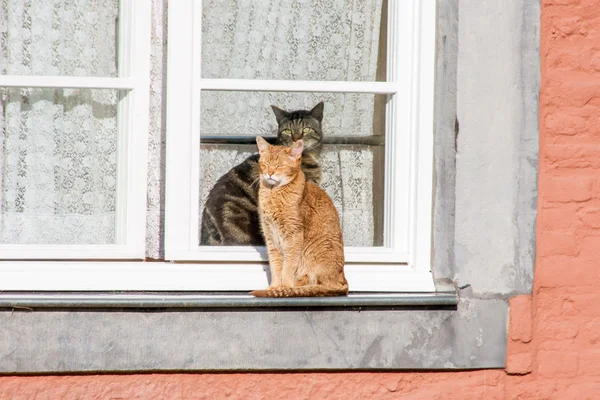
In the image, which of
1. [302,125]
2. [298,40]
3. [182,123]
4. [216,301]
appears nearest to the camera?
[216,301]

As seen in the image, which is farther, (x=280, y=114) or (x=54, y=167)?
(x=280, y=114)

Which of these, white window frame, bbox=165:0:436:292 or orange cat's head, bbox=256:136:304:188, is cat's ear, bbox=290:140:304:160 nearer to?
orange cat's head, bbox=256:136:304:188

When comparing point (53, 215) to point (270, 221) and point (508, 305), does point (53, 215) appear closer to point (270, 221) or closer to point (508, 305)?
point (270, 221)

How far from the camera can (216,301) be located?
12.3 ft

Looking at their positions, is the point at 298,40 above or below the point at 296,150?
above

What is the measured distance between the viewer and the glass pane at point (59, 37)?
13.2 feet

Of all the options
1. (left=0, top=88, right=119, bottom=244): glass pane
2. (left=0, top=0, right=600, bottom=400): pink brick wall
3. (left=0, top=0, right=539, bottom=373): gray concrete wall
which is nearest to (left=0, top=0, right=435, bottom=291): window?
(left=0, top=88, right=119, bottom=244): glass pane

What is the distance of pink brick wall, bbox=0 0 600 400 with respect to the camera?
3906 millimetres

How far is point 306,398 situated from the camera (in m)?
3.85

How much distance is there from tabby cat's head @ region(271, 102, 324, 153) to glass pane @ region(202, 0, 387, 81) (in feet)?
0.62

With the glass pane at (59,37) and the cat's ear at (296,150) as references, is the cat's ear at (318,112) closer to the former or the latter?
the cat's ear at (296,150)

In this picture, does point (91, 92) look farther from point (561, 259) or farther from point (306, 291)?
point (561, 259)

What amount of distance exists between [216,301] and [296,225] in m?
0.51

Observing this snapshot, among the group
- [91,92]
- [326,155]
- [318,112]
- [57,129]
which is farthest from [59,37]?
A: [326,155]
